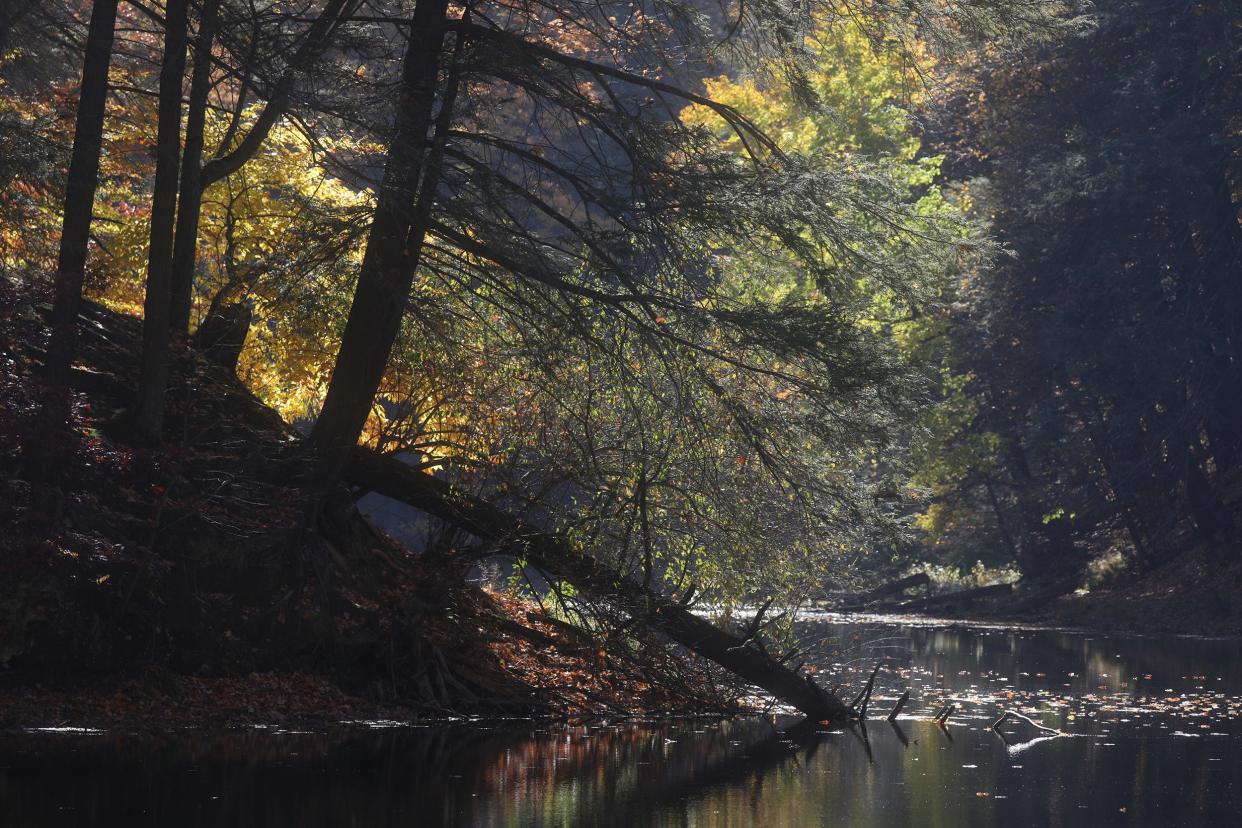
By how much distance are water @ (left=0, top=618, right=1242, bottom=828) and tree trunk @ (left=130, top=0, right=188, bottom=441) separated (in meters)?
3.19

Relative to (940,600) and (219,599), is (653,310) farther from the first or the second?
(940,600)

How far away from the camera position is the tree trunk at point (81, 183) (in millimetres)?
12141

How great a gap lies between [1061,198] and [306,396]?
15932mm

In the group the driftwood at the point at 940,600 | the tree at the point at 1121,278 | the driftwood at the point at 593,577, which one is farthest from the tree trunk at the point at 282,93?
the driftwood at the point at 940,600

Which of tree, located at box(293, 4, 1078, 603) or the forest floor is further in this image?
tree, located at box(293, 4, 1078, 603)

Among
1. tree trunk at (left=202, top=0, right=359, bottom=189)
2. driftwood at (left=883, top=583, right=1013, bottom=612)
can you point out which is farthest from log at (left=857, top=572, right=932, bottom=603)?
tree trunk at (left=202, top=0, right=359, bottom=189)

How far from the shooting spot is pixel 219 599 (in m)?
12.7

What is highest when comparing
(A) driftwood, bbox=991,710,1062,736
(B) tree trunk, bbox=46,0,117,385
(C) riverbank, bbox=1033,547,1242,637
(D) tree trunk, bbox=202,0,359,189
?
(D) tree trunk, bbox=202,0,359,189

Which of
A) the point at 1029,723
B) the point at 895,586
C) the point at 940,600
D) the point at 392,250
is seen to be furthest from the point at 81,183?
the point at 895,586

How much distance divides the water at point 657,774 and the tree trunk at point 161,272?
3.19 metres

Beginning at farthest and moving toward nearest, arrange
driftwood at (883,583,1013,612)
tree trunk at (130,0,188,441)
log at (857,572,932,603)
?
log at (857,572,932,603) → driftwood at (883,583,1013,612) → tree trunk at (130,0,188,441)

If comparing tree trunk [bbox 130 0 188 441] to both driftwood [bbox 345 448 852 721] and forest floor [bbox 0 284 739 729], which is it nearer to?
forest floor [bbox 0 284 739 729]

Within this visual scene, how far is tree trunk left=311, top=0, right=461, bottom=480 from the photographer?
1309 cm

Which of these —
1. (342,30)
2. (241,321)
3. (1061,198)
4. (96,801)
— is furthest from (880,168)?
(1061,198)
